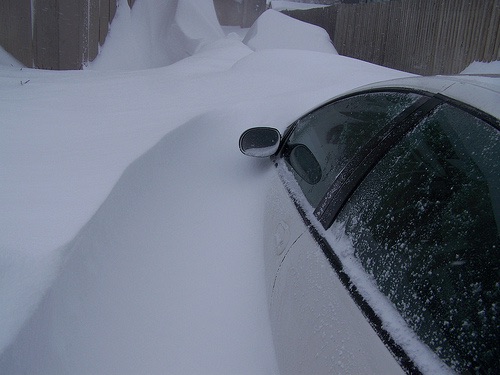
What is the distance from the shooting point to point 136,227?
99.7 inches

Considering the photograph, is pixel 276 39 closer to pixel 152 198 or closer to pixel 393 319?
pixel 152 198

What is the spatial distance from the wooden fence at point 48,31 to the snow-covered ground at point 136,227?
6.11m

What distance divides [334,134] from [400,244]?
0.91 m

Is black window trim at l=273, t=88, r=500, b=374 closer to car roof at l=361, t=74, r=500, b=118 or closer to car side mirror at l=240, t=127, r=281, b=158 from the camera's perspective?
car roof at l=361, t=74, r=500, b=118

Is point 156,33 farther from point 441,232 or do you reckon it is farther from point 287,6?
point 287,6

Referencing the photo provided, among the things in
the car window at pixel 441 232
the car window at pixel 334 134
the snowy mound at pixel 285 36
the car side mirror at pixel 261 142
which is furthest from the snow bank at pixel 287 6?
the car window at pixel 441 232

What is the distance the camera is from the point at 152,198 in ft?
9.16

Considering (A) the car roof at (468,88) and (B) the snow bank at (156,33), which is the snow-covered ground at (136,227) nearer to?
(A) the car roof at (468,88)

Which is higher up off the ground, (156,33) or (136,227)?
(136,227)

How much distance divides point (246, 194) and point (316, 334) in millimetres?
1440

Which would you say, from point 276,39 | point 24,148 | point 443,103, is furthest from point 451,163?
point 276,39

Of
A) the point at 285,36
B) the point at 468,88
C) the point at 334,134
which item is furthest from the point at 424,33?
the point at 468,88

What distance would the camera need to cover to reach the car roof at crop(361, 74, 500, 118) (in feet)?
4.20

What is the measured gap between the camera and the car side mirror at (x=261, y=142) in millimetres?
2619
